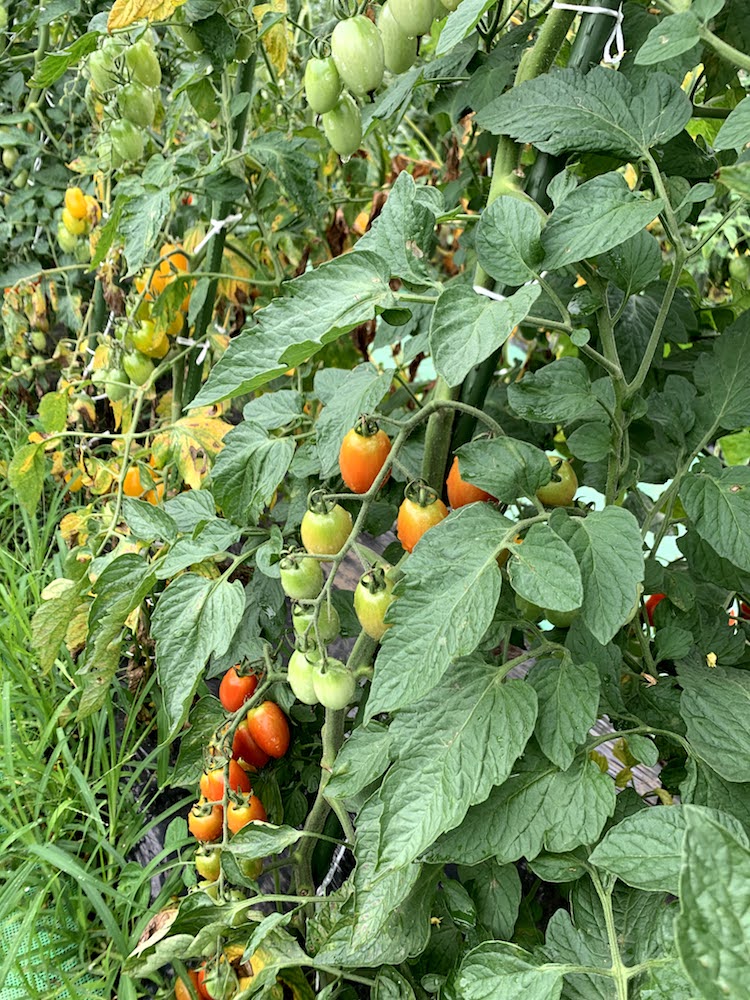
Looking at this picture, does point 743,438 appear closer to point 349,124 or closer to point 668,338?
point 668,338

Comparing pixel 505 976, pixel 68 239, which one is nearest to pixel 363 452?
pixel 505 976

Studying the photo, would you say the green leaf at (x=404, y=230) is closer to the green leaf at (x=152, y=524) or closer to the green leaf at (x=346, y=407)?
the green leaf at (x=346, y=407)

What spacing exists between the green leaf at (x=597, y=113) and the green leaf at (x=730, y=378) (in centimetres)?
18

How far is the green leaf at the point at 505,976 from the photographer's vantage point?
50cm

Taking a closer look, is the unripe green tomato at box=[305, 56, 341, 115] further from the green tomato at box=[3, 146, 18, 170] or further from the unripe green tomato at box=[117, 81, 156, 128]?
the green tomato at box=[3, 146, 18, 170]

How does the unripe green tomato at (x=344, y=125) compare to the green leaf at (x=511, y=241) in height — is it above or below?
above

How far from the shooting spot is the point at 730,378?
2.14 feet

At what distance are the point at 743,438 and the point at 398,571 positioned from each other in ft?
2.48

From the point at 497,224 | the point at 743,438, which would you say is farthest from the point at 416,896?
the point at 743,438

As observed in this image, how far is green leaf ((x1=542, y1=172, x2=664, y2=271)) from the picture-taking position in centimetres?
49

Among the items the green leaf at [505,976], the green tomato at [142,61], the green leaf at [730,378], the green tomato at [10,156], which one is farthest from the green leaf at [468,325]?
the green tomato at [10,156]

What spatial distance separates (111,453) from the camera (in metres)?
1.81

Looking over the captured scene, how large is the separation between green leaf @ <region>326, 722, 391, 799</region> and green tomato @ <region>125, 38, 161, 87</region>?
31.0 inches

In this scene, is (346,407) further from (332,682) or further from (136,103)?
(136,103)
